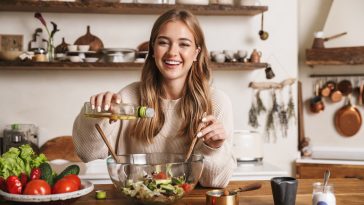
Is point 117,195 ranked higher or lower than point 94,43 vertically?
lower

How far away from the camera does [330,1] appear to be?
4.23 metres

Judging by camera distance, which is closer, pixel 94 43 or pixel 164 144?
pixel 164 144

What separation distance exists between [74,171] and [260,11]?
2511 millimetres

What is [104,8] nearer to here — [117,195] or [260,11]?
[260,11]

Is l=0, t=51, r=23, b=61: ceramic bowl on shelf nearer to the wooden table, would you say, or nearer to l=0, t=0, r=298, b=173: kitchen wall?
l=0, t=0, r=298, b=173: kitchen wall

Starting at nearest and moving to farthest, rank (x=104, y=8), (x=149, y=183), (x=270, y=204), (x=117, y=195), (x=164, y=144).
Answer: (x=149, y=183)
(x=270, y=204)
(x=117, y=195)
(x=164, y=144)
(x=104, y=8)

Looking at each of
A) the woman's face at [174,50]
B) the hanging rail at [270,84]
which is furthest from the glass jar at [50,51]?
the woman's face at [174,50]

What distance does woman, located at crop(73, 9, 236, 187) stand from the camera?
2080 mm

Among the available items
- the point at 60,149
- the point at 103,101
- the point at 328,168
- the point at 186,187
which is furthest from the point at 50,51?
the point at 186,187

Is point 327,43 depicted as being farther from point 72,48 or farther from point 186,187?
point 186,187

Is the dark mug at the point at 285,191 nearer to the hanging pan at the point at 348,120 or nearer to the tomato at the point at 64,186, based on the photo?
the tomato at the point at 64,186

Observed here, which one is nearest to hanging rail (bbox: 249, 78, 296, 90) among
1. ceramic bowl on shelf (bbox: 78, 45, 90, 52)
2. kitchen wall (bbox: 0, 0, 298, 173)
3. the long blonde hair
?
kitchen wall (bbox: 0, 0, 298, 173)

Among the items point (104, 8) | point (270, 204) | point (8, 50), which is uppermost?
point (104, 8)

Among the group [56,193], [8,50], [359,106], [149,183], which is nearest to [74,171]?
[56,193]
